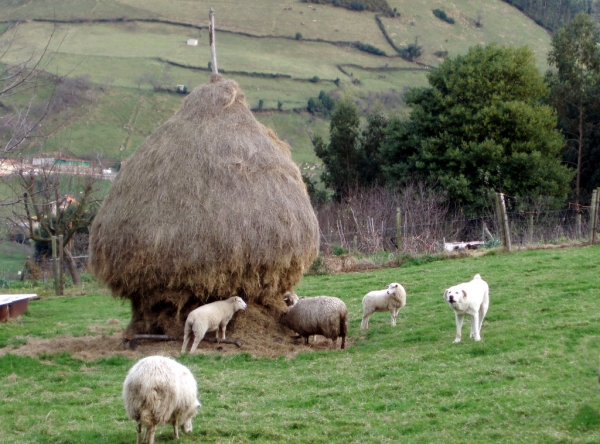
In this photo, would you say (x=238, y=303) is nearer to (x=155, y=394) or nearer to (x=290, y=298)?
(x=290, y=298)

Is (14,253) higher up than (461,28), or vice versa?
(461,28)

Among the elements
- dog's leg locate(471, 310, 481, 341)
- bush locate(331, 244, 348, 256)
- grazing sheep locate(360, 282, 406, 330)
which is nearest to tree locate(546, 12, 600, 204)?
bush locate(331, 244, 348, 256)

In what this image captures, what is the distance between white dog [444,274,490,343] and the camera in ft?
36.4

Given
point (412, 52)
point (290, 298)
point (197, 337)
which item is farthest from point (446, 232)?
point (412, 52)

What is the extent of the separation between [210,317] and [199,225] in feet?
5.51

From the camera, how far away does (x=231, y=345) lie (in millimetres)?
13094

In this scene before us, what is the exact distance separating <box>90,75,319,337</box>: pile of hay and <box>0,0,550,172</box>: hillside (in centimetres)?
4187

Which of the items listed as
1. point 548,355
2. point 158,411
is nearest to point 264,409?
point 158,411

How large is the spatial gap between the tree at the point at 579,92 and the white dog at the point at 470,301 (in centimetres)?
2627

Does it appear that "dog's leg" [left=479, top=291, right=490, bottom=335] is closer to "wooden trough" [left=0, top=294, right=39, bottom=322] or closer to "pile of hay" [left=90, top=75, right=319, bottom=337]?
"pile of hay" [left=90, top=75, right=319, bottom=337]

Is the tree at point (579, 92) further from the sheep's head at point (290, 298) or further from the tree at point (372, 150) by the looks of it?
the sheep's head at point (290, 298)

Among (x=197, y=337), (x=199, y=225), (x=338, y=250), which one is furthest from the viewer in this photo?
(x=338, y=250)

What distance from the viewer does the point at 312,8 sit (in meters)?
92.4

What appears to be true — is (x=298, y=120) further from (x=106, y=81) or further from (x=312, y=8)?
(x=312, y=8)
